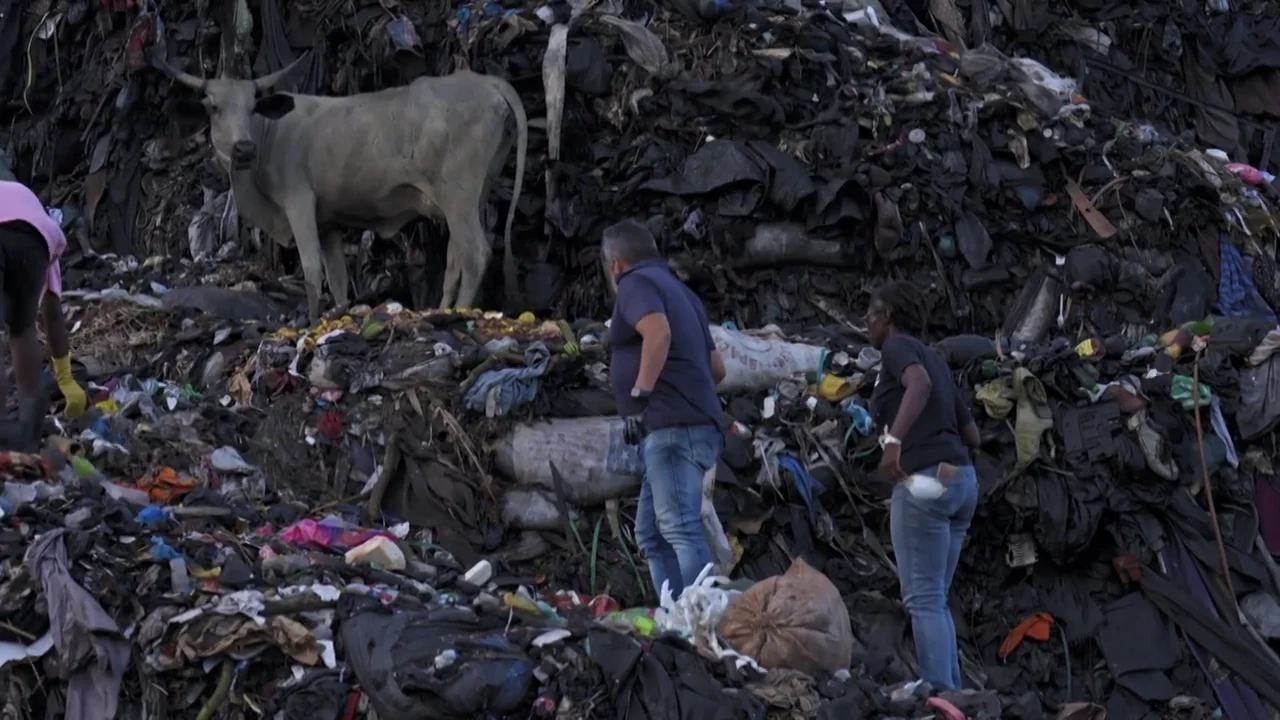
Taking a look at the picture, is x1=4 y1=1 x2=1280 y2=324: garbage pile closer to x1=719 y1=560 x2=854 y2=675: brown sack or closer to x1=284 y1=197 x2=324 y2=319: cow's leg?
x1=284 y1=197 x2=324 y2=319: cow's leg

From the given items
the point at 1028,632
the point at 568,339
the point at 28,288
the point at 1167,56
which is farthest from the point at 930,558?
the point at 1167,56

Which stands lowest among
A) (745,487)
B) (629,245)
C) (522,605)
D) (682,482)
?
(745,487)

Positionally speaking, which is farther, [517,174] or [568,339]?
[517,174]

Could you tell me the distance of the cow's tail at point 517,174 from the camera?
39.1 ft

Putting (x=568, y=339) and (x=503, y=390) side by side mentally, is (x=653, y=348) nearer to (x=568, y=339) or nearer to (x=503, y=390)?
(x=503, y=390)

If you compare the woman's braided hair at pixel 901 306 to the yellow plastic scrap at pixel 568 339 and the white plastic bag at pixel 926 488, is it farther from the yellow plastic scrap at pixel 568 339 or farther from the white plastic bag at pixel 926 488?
the yellow plastic scrap at pixel 568 339

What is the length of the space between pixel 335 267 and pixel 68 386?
12.3ft

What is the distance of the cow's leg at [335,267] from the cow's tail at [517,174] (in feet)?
3.47

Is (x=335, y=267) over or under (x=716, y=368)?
under

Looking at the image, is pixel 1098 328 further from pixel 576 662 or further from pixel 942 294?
pixel 576 662

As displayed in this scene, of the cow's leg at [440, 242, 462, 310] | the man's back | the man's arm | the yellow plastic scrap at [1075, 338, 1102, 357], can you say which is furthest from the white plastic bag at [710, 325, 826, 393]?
the man's arm

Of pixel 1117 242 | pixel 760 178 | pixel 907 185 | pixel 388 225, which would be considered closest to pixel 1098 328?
pixel 1117 242

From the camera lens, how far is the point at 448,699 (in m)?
6.14

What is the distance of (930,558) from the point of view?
7.27 meters
